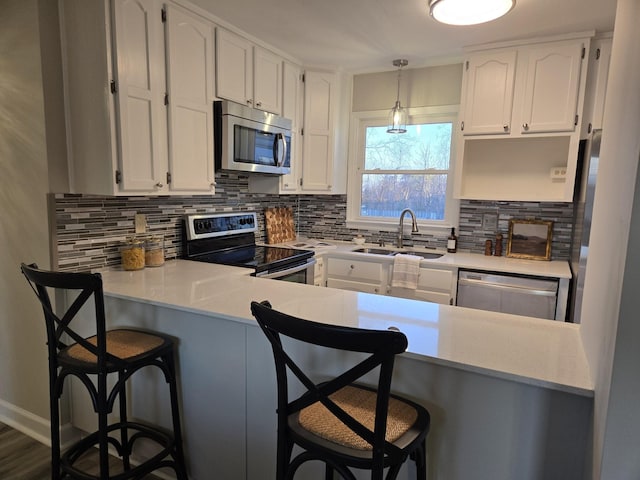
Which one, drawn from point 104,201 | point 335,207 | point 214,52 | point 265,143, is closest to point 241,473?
point 104,201

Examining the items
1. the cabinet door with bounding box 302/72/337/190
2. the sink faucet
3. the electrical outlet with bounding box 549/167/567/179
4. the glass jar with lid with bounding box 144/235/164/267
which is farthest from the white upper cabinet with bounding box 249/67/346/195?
the electrical outlet with bounding box 549/167/567/179

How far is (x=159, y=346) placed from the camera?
1660 mm

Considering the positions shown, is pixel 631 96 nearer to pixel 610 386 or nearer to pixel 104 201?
pixel 610 386

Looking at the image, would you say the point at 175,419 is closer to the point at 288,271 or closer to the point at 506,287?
the point at 288,271

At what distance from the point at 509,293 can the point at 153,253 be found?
2.41 meters

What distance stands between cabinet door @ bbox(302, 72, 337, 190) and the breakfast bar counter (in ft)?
5.46

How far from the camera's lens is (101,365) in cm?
146

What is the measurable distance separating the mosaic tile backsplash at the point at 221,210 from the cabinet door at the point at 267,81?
0.64m

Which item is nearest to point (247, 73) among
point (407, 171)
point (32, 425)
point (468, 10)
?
point (468, 10)

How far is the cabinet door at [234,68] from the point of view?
263cm

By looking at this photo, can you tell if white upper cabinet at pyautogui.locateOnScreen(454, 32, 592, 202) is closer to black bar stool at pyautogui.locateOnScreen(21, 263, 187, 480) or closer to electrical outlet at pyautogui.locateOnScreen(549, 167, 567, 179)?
electrical outlet at pyautogui.locateOnScreen(549, 167, 567, 179)

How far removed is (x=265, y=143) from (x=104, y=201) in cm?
121

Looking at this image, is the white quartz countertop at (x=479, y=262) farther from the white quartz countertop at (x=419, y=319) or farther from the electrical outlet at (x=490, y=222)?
the white quartz countertop at (x=419, y=319)

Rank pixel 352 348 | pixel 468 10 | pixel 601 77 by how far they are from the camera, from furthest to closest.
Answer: pixel 601 77, pixel 468 10, pixel 352 348
